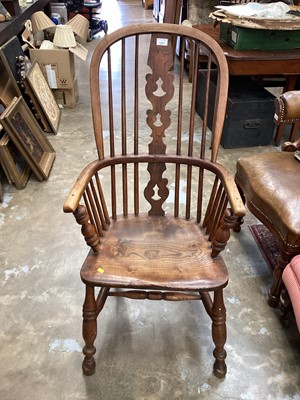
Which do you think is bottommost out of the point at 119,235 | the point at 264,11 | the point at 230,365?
the point at 230,365

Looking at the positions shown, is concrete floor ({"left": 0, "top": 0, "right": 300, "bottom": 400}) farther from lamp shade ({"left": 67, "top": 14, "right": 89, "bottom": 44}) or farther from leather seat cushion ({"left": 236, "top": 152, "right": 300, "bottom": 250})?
lamp shade ({"left": 67, "top": 14, "right": 89, "bottom": 44})

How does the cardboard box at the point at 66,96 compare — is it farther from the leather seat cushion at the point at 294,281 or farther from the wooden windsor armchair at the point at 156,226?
the leather seat cushion at the point at 294,281

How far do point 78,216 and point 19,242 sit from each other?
3.16ft

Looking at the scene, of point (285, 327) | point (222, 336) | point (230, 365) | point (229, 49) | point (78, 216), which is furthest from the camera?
point (229, 49)

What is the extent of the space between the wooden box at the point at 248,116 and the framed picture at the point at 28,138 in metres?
1.34

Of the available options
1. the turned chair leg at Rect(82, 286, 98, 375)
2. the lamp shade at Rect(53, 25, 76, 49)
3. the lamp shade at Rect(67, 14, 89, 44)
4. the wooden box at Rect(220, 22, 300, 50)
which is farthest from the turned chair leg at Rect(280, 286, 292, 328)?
the lamp shade at Rect(67, 14, 89, 44)

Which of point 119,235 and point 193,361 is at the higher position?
point 119,235

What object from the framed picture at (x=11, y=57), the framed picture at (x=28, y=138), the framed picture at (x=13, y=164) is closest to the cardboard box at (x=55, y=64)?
the framed picture at (x=11, y=57)

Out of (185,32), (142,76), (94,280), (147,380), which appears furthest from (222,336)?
(142,76)

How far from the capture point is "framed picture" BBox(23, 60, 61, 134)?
8.93ft

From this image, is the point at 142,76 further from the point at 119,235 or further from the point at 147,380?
the point at 147,380

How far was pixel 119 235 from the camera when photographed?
1396mm

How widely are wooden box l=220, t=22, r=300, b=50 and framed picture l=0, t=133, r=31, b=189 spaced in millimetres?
1655

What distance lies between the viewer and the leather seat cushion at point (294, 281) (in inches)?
50.4
